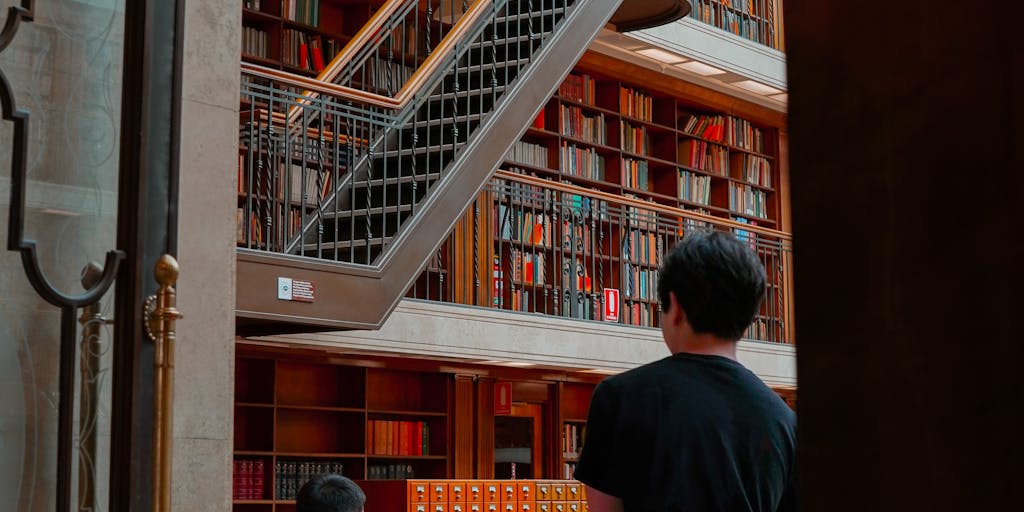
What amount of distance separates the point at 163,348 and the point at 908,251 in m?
3.00

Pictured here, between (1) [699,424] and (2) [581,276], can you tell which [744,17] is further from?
(1) [699,424]

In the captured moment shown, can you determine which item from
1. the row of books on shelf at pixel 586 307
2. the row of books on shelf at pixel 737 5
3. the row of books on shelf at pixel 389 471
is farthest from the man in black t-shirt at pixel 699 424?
the row of books on shelf at pixel 737 5

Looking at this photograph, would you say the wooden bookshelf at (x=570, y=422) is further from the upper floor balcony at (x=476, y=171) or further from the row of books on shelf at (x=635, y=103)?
the row of books on shelf at (x=635, y=103)

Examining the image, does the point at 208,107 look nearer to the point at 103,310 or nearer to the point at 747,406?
the point at 103,310

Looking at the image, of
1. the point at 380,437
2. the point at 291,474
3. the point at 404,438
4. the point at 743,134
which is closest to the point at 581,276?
the point at 404,438

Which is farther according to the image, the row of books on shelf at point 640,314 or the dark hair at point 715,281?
the row of books on shelf at point 640,314

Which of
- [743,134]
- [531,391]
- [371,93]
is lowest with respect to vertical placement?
[531,391]

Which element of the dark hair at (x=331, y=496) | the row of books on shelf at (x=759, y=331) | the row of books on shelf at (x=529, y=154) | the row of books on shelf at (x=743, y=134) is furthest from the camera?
the row of books on shelf at (x=743, y=134)

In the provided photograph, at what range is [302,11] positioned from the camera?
1012 centimetres

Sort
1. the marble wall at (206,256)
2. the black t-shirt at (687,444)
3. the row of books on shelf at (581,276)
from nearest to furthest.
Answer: the black t-shirt at (687,444) → the marble wall at (206,256) → the row of books on shelf at (581,276)

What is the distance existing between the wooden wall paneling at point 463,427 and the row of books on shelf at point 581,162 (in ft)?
7.48

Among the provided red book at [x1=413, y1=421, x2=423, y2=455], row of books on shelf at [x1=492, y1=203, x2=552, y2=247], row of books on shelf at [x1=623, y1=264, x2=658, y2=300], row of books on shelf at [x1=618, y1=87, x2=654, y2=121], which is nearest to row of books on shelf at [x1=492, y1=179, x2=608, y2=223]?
row of books on shelf at [x1=492, y1=203, x2=552, y2=247]

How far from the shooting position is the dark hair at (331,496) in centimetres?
395

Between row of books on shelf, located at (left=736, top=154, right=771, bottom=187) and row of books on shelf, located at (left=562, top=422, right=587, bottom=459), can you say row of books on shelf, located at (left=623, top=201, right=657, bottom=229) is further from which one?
row of books on shelf, located at (left=562, top=422, right=587, bottom=459)
